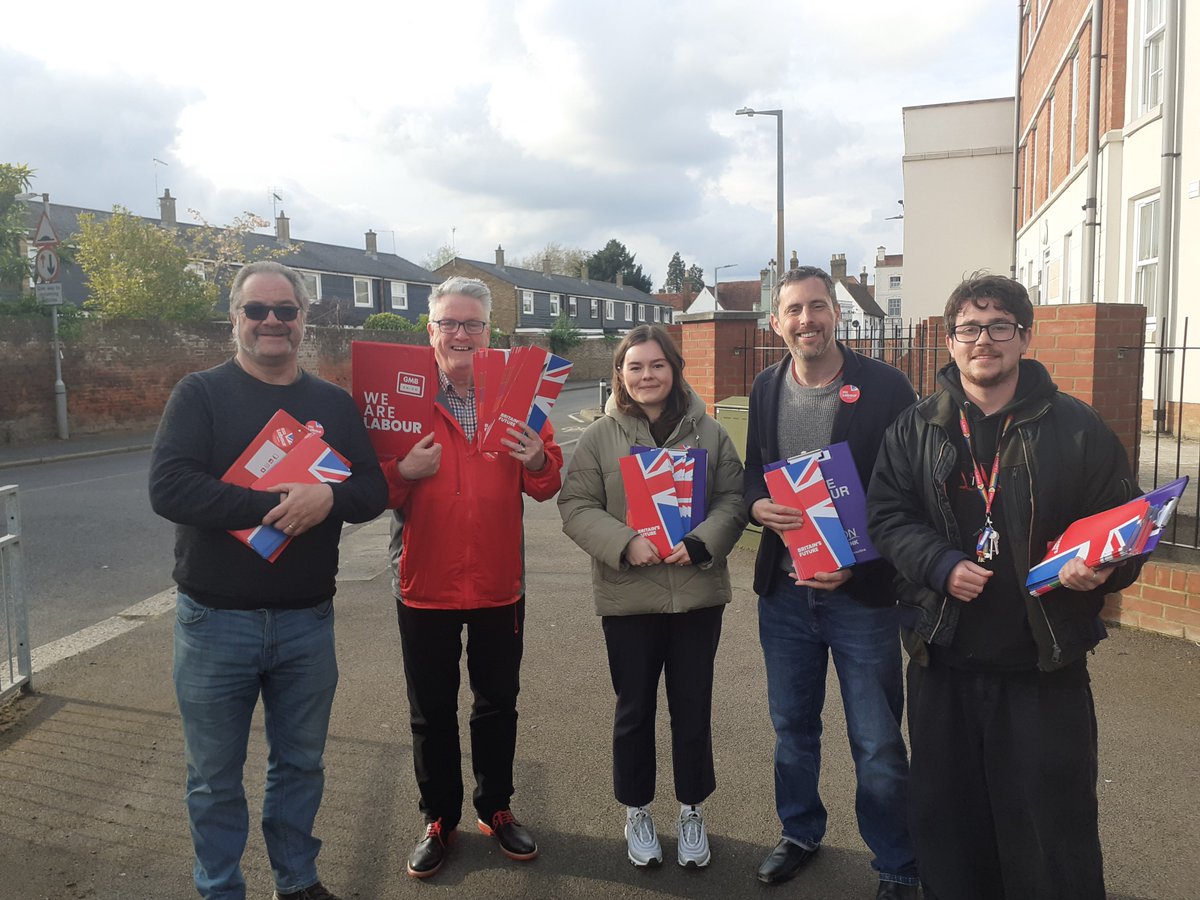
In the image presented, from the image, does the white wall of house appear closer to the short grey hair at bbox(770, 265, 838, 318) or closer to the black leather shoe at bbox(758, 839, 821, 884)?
the short grey hair at bbox(770, 265, 838, 318)

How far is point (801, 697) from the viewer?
316 centimetres

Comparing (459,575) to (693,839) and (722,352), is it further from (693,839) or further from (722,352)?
(722,352)

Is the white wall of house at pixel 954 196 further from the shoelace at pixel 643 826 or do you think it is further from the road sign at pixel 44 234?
the shoelace at pixel 643 826

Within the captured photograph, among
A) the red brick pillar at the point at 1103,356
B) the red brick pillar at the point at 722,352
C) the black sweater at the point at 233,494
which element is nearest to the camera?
the black sweater at the point at 233,494

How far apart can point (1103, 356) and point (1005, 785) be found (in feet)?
12.6

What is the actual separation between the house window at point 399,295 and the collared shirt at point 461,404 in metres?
49.0

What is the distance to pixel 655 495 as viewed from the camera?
10.2ft

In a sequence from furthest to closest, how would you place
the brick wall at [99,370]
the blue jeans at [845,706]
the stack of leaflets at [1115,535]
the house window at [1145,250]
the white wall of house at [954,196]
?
the white wall of house at [954,196], the brick wall at [99,370], the house window at [1145,250], the blue jeans at [845,706], the stack of leaflets at [1115,535]

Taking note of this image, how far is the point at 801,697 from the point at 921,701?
0.59m

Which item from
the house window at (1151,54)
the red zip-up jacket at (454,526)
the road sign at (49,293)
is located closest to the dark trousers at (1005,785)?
the red zip-up jacket at (454,526)

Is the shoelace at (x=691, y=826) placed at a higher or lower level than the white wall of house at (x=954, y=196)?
lower

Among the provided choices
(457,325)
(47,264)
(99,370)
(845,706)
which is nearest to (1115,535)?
(845,706)

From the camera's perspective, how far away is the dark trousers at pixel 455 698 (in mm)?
3189

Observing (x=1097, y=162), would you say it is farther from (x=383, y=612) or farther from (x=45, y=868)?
(x=45, y=868)
